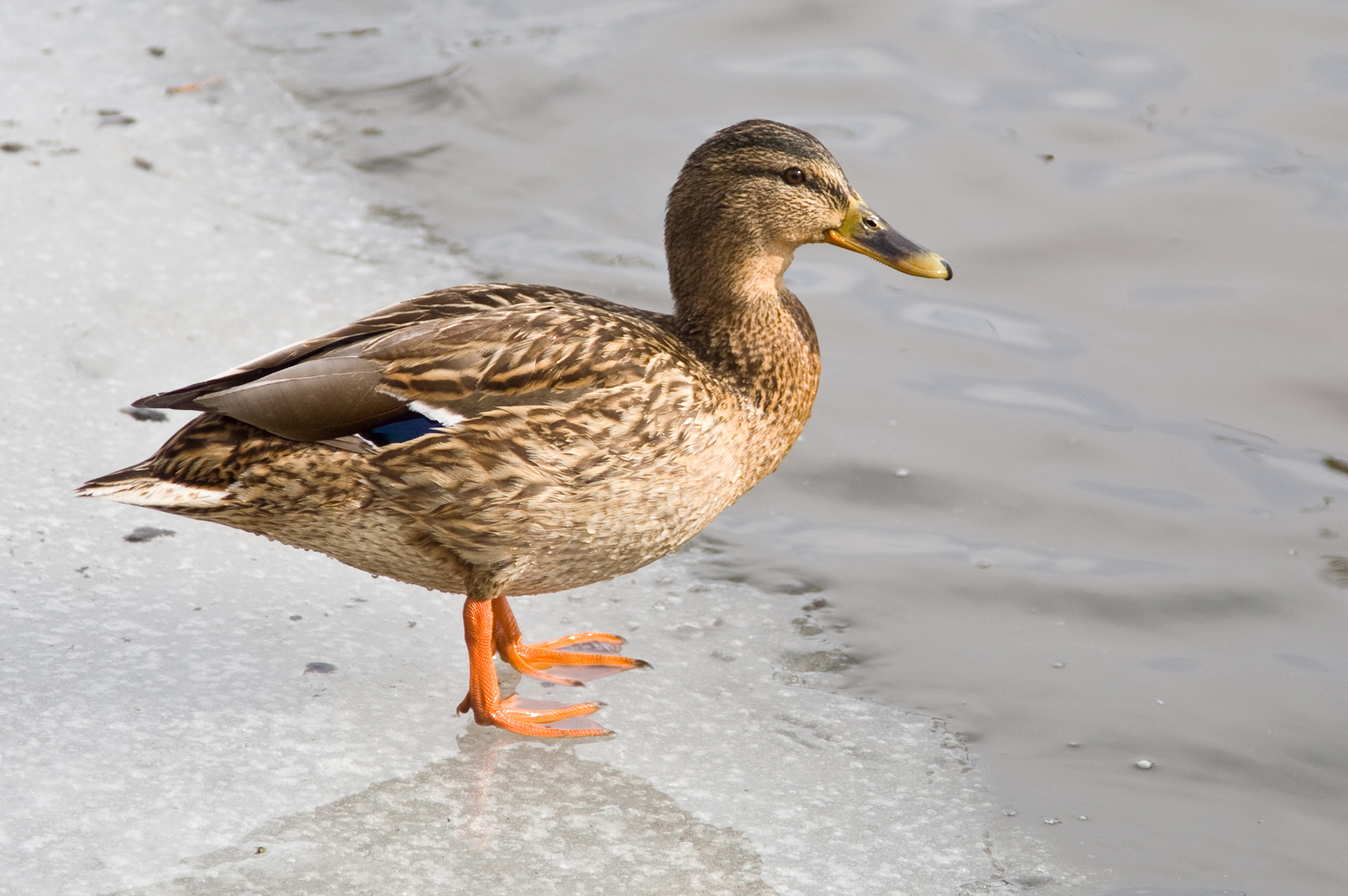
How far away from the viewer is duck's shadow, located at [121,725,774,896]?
3223mm

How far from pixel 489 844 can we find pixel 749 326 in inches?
59.7

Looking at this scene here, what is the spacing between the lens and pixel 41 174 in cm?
620

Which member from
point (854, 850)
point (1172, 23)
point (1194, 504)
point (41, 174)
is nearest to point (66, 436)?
point (41, 174)

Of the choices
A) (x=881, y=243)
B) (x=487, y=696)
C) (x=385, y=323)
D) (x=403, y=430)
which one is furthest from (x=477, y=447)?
(x=881, y=243)

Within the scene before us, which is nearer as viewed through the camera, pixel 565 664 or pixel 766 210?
pixel 766 210

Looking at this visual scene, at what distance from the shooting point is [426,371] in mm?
3613

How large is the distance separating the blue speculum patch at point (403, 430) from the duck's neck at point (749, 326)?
2.70 ft

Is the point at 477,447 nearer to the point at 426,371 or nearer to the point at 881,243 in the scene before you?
the point at 426,371

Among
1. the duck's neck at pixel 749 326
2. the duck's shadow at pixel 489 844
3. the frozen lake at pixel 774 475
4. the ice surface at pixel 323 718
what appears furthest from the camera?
Result: the duck's neck at pixel 749 326

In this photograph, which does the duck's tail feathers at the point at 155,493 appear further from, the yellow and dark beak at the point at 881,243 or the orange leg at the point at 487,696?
the yellow and dark beak at the point at 881,243

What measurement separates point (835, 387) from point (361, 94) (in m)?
3.18

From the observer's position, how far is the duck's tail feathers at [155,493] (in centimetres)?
359

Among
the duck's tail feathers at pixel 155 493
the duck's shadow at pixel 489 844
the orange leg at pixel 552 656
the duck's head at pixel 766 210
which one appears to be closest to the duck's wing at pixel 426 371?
the duck's tail feathers at pixel 155 493

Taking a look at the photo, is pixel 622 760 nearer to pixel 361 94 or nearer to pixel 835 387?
pixel 835 387
